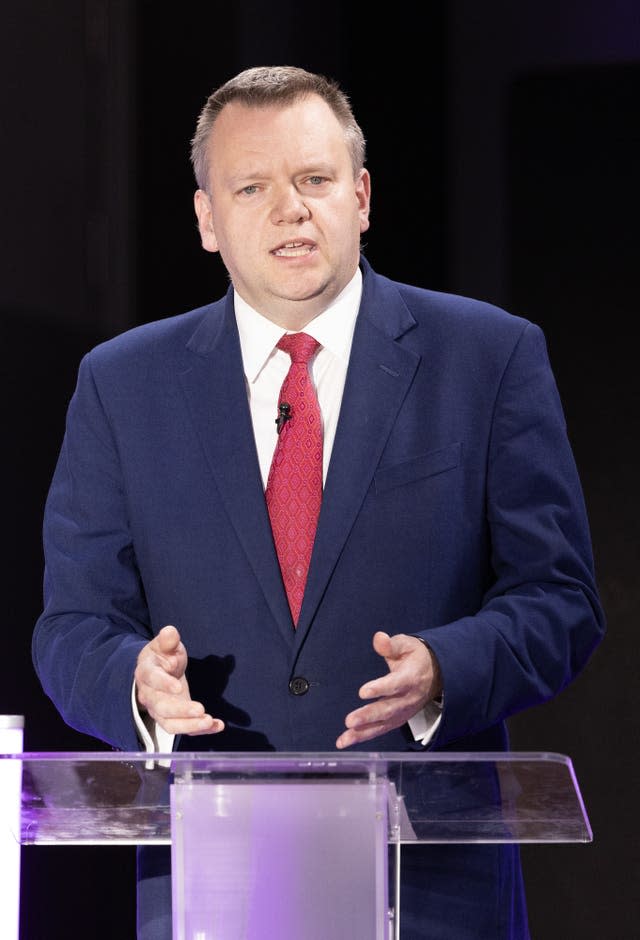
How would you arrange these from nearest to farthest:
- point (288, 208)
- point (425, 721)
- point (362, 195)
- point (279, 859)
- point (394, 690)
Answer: point (279, 859), point (394, 690), point (425, 721), point (288, 208), point (362, 195)

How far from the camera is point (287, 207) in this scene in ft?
7.00

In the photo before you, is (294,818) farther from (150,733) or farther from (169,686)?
(150,733)

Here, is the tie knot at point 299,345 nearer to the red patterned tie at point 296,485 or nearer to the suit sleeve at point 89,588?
the red patterned tie at point 296,485

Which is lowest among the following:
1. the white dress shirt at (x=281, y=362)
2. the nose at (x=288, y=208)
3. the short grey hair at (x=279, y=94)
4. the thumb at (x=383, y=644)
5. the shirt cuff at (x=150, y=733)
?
the shirt cuff at (x=150, y=733)

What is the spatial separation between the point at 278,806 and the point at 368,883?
4.1 inches

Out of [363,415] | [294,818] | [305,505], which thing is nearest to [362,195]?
[363,415]

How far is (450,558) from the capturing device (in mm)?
2018

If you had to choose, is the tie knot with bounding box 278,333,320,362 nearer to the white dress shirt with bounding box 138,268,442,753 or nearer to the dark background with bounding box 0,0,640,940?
the white dress shirt with bounding box 138,268,442,753

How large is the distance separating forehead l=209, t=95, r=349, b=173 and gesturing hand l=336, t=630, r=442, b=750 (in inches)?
33.5

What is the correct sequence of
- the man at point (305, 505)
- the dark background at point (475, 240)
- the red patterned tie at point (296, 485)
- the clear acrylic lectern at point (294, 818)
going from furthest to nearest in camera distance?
1. the dark background at point (475, 240)
2. the red patterned tie at point (296, 485)
3. the man at point (305, 505)
4. the clear acrylic lectern at point (294, 818)

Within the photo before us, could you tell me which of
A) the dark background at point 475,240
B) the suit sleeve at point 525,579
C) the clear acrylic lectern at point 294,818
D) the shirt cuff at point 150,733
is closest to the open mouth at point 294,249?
the suit sleeve at point 525,579

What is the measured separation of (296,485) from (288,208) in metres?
0.41

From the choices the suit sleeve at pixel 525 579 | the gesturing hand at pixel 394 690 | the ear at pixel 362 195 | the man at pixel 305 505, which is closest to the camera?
the gesturing hand at pixel 394 690

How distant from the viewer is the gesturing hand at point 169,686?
1.56m
